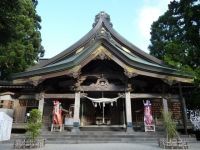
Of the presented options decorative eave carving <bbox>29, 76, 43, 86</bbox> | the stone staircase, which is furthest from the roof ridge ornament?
the stone staircase

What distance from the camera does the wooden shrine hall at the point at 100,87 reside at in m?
13.6

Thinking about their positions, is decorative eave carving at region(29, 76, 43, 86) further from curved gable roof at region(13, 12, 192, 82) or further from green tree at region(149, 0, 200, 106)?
green tree at region(149, 0, 200, 106)

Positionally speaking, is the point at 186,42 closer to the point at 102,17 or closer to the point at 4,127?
the point at 102,17

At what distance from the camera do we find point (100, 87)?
1433 cm

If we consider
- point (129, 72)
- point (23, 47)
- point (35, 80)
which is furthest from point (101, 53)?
point (23, 47)

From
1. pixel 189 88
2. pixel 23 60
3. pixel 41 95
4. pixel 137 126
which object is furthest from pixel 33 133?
pixel 23 60

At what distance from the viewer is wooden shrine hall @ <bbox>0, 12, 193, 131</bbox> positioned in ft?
44.6

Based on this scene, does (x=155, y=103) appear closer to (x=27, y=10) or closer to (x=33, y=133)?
(x=33, y=133)

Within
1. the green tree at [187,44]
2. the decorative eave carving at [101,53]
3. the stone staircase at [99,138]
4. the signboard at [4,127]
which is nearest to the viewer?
the stone staircase at [99,138]

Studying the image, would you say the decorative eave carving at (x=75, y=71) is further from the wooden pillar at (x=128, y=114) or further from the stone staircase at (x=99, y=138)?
the stone staircase at (x=99, y=138)

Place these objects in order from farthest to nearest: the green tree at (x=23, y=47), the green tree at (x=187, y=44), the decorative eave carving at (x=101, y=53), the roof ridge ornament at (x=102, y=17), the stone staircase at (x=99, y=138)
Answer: the roof ridge ornament at (x=102, y=17) → the green tree at (x=23, y=47) → the green tree at (x=187, y=44) → the decorative eave carving at (x=101, y=53) → the stone staircase at (x=99, y=138)

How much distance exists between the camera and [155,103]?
15.1 m

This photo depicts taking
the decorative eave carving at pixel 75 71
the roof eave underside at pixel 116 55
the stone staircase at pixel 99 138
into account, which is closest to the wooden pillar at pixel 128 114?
the stone staircase at pixel 99 138

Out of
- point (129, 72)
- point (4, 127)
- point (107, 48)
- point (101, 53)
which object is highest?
point (107, 48)
